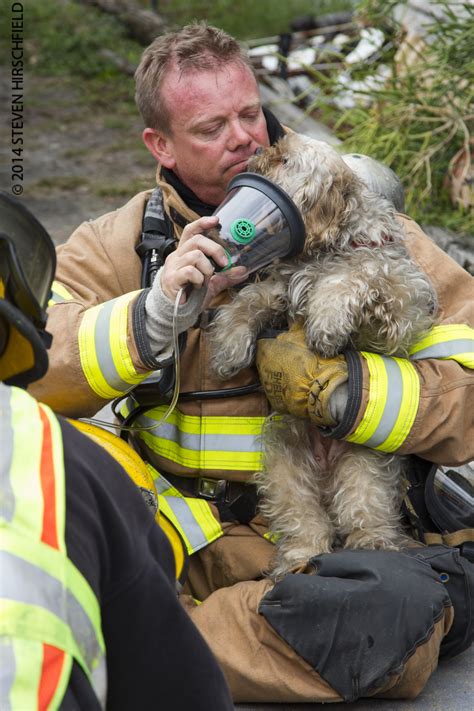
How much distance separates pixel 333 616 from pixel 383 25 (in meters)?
5.64

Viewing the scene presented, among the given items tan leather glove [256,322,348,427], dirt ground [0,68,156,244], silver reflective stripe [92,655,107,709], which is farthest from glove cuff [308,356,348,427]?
dirt ground [0,68,156,244]

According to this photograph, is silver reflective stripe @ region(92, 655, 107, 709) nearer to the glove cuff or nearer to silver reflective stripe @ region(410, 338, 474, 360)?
the glove cuff

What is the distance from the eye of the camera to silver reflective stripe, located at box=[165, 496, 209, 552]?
329 centimetres

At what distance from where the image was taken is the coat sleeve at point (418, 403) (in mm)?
3043

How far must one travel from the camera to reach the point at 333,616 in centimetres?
279

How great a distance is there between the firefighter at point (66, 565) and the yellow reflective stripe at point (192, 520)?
1.68 m

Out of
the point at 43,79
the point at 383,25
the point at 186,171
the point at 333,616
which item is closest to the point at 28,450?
the point at 333,616

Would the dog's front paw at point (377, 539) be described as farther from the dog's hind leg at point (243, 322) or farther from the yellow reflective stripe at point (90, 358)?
the yellow reflective stripe at point (90, 358)

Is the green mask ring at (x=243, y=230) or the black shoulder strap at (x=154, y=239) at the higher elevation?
the green mask ring at (x=243, y=230)

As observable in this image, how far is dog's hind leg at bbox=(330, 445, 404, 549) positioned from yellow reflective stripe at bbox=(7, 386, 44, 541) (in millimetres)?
2050

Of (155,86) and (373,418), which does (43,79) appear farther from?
(373,418)

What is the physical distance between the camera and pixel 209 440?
11.0 feet

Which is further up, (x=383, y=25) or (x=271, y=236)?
(x=271, y=236)

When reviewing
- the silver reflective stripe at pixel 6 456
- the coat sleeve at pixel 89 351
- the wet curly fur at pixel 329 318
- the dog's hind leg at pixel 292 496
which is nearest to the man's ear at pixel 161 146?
the wet curly fur at pixel 329 318
